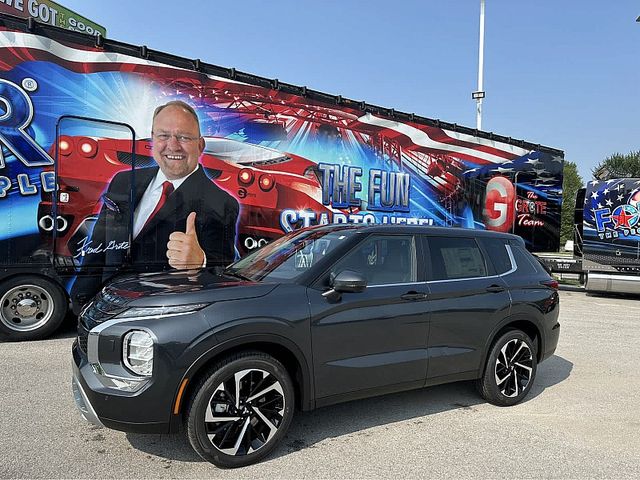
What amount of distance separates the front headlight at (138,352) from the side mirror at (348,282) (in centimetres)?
135

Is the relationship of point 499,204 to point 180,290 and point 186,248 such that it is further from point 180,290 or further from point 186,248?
point 180,290

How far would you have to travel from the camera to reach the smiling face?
668cm

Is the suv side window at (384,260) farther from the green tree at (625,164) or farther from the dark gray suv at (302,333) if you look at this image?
the green tree at (625,164)

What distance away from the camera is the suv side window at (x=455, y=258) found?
4.48 m

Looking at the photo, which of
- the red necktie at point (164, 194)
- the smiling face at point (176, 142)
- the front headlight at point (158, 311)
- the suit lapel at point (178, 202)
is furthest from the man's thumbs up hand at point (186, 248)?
the front headlight at point (158, 311)

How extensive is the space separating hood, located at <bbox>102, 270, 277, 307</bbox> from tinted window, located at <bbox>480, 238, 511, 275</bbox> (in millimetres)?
2369

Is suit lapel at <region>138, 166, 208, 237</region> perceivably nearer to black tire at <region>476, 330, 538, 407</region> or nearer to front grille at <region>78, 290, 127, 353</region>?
front grille at <region>78, 290, 127, 353</region>

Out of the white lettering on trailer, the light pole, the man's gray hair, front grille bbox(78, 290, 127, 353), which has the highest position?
the white lettering on trailer

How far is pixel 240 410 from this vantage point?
3.38 m

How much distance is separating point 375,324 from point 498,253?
1.81 meters

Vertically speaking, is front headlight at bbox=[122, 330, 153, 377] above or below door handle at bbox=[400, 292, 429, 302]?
below

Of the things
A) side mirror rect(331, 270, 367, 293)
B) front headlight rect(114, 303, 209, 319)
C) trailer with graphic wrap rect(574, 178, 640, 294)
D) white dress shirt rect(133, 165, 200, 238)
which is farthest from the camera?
trailer with graphic wrap rect(574, 178, 640, 294)

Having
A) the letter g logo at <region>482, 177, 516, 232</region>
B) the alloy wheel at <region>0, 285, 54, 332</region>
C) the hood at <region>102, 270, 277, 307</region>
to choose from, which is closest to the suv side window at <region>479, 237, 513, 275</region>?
the hood at <region>102, 270, 277, 307</region>

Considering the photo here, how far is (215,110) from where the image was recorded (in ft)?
23.2
